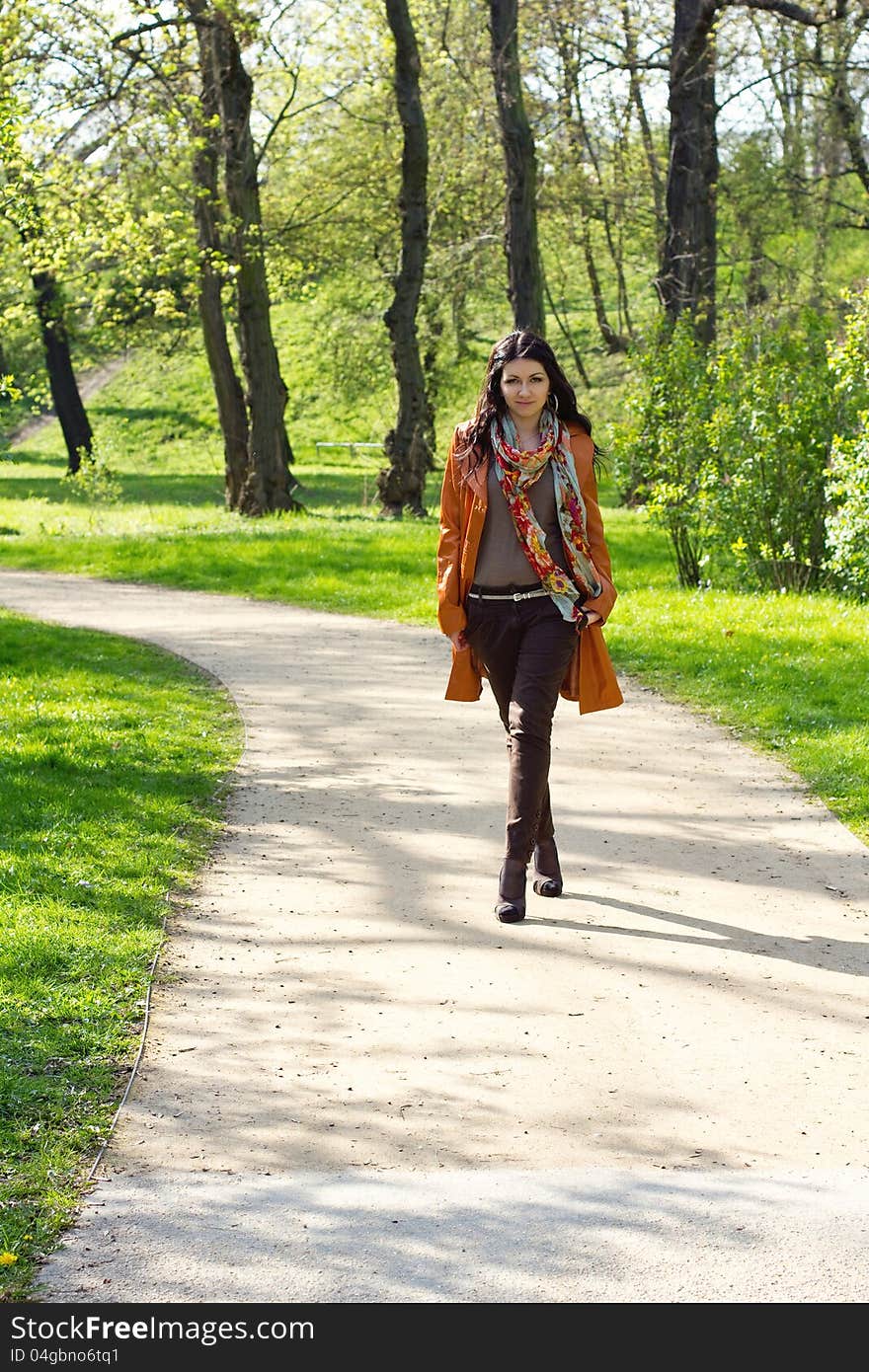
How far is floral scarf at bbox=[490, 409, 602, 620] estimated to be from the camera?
18.8 feet

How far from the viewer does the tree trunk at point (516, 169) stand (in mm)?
19734

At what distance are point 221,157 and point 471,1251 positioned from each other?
20.4m

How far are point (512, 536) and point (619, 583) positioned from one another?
384 inches

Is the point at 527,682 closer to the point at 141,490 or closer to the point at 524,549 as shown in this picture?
the point at 524,549

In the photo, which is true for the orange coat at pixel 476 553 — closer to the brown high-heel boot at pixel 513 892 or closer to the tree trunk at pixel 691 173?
the brown high-heel boot at pixel 513 892

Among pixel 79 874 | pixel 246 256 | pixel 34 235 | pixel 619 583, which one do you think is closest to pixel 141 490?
pixel 246 256

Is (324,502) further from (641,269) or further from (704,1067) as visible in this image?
(704,1067)

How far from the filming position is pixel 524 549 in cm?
576

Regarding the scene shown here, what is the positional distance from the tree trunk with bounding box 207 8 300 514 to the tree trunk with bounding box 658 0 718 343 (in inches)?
219

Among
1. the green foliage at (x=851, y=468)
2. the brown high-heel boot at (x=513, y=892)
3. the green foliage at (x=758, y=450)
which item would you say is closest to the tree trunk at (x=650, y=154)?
the green foliage at (x=758, y=450)

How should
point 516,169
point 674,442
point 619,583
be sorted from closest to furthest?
point 674,442 < point 619,583 < point 516,169

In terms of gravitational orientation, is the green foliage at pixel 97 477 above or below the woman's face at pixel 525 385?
below

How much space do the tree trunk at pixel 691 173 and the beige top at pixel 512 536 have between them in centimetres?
1469
